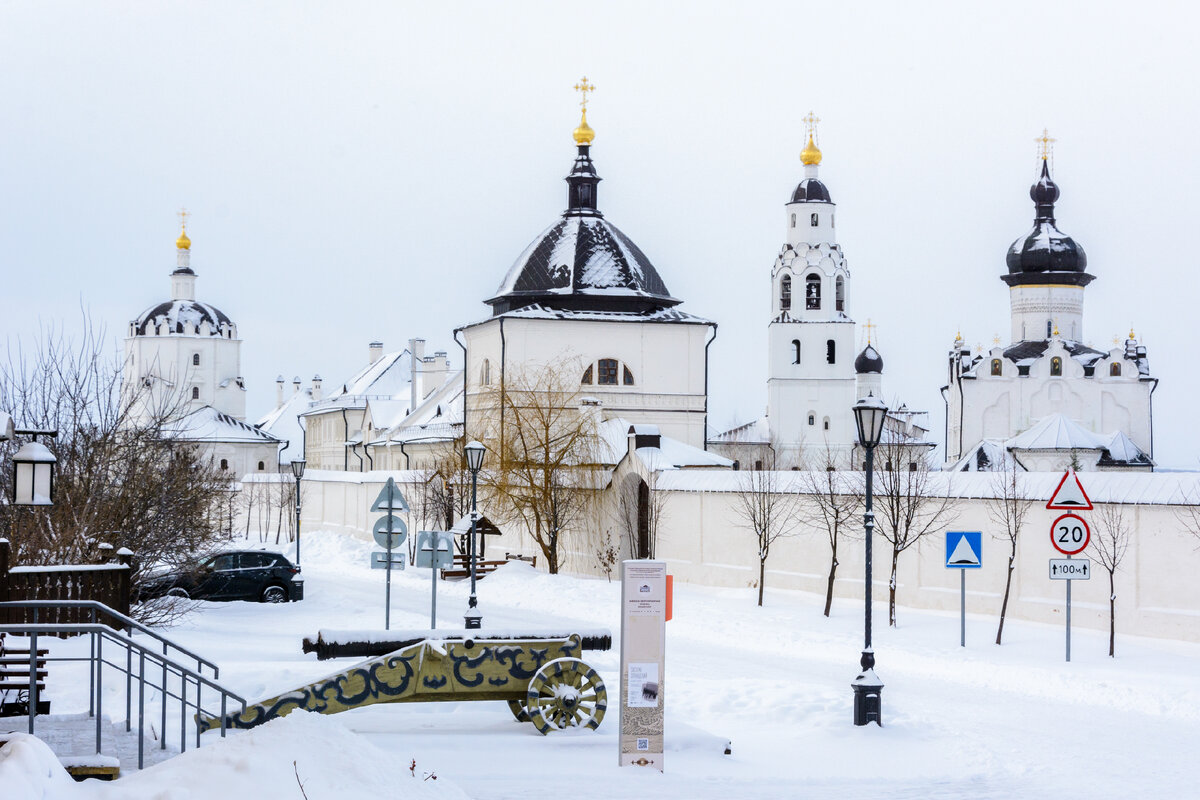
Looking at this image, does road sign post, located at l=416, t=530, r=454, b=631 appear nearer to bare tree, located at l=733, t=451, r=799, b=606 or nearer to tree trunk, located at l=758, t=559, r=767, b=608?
tree trunk, located at l=758, t=559, r=767, b=608

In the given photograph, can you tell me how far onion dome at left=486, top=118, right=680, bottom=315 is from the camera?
48.6 meters

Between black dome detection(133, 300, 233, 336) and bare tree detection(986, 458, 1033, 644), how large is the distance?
81050 millimetres

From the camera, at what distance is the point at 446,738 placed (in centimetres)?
1401

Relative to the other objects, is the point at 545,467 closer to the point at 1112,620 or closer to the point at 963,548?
the point at 963,548

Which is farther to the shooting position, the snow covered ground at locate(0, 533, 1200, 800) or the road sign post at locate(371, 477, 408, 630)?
the road sign post at locate(371, 477, 408, 630)

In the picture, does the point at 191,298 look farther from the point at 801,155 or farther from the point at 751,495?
the point at 751,495

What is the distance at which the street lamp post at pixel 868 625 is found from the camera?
15.0 meters

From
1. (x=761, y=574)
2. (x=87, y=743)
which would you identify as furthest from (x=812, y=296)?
(x=87, y=743)

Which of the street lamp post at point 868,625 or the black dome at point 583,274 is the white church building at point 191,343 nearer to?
the black dome at point 583,274

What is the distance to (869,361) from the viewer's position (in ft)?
273

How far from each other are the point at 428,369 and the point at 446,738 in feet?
237

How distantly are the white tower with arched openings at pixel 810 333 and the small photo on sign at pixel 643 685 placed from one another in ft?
212

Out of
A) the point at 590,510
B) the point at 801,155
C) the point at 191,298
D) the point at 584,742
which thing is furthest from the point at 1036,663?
the point at 191,298

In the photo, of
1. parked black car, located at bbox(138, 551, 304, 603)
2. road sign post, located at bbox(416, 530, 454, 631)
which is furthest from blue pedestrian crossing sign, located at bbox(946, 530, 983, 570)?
parked black car, located at bbox(138, 551, 304, 603)
